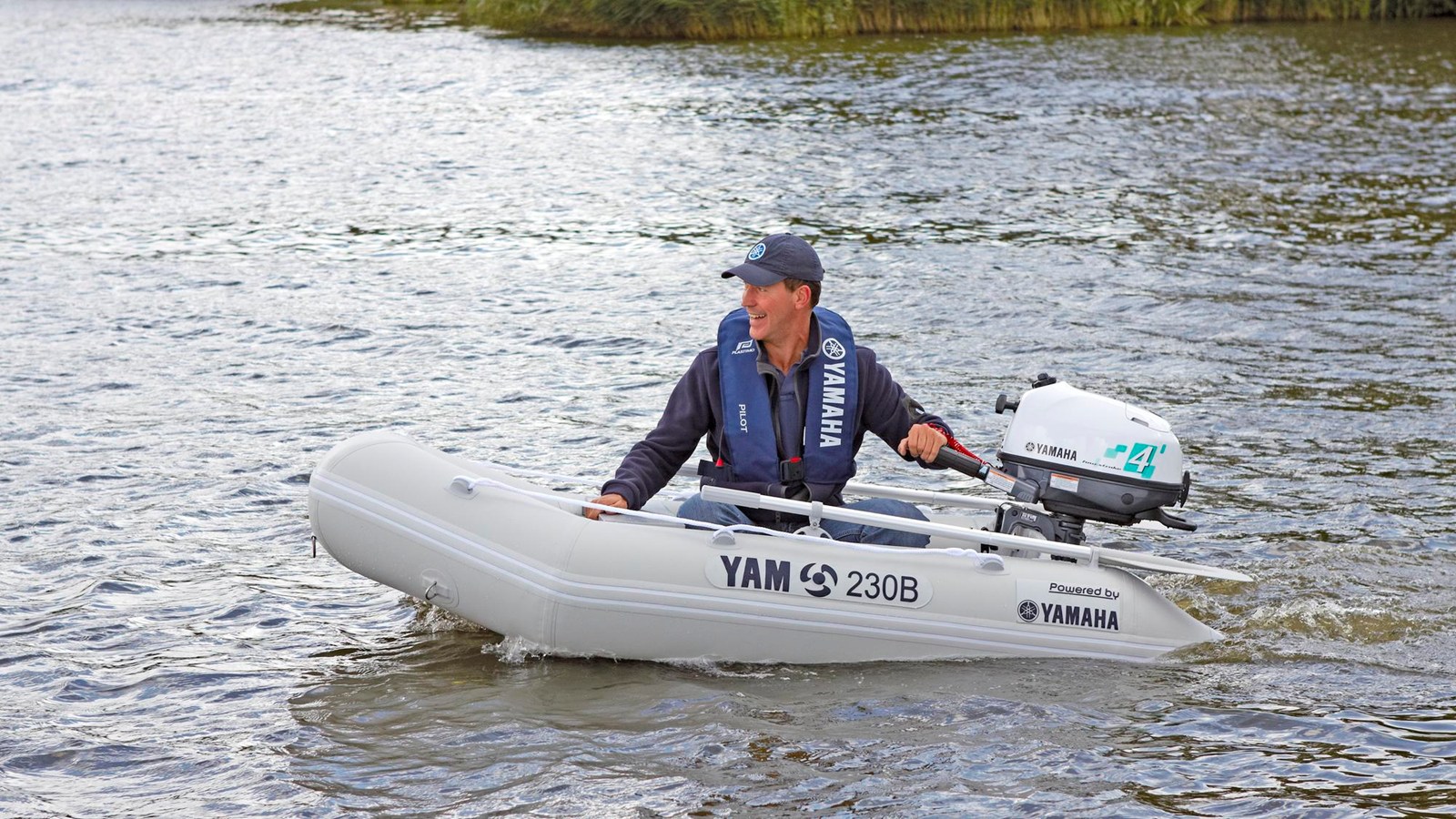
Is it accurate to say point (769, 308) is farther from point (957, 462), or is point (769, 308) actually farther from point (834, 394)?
point (957, 462)

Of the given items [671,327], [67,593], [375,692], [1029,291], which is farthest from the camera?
[1029,291]

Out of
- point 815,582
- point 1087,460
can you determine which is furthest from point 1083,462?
point 815,582

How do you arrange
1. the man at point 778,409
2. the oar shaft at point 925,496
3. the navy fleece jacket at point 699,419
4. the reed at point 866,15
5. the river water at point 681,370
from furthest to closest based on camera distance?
the reed at point 866,15, the oar shaft at point 925,496, the navy fleece jacket at point 699,419, the man at point 778,409, the river water at point 681,370

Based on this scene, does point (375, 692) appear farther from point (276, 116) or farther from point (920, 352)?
point (276, 116)

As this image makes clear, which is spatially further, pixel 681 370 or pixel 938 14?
pixel 938 14

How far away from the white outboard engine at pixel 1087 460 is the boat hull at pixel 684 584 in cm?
22

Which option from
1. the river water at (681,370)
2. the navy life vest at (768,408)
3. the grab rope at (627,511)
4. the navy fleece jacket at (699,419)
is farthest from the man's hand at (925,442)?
the river water at (681,370)

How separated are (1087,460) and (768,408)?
1039 mm

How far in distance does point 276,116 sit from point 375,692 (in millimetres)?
15032

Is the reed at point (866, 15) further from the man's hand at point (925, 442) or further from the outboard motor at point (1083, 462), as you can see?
the man's hand at point (925, 442)

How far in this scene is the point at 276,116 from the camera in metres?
18.4

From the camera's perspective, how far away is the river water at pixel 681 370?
432 centimetres

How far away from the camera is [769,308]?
16.1 feet

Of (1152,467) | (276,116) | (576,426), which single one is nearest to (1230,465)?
(1152,467)
